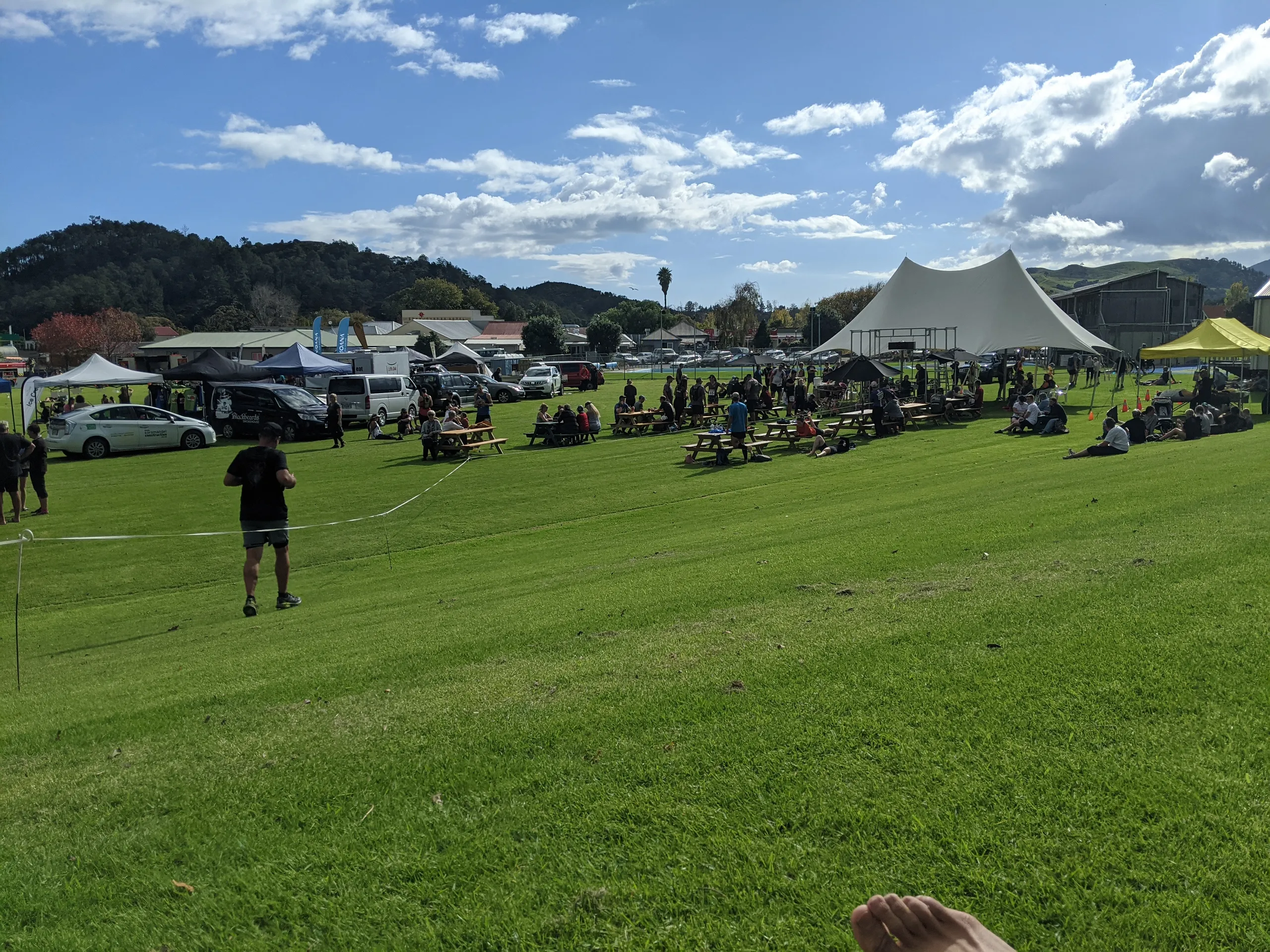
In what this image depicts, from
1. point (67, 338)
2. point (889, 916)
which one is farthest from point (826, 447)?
point (67, 338)

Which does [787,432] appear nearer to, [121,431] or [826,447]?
[826,447]

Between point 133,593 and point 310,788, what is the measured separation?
829cm

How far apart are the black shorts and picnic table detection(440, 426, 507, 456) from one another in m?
13.1

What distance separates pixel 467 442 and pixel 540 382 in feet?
68.2

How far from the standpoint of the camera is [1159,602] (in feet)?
18.3

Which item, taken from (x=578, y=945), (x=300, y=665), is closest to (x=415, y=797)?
(x=578, y=945)

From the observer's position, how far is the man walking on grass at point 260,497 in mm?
8969

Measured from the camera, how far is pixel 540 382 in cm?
4434

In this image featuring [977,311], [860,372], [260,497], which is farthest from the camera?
[977,311]

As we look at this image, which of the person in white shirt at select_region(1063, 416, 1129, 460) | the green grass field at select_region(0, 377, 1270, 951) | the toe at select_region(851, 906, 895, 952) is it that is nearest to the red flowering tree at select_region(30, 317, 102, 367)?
the green grass field at select_region(0, 377, 1270, 951)

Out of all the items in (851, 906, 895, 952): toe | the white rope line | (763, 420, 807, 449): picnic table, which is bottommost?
the white rope line

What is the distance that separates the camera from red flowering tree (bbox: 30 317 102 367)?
9875cm

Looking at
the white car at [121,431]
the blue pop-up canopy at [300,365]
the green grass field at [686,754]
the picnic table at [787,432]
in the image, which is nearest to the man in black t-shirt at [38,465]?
the green grass field at [686,754]

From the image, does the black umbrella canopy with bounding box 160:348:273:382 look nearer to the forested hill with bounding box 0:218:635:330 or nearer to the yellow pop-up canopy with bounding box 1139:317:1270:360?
the yellow pop-up canopy with bounding box 1139:317:1270:360
